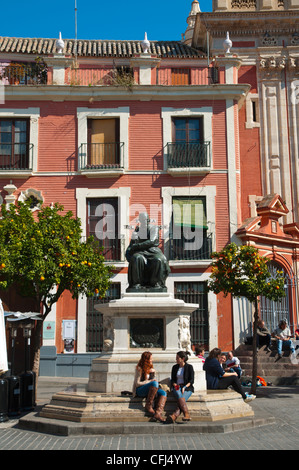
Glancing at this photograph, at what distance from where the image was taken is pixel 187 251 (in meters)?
20.5

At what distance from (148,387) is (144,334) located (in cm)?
145

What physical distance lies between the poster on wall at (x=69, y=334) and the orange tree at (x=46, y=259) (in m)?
3.15

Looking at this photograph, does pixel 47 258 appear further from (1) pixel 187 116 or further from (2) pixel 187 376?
(1) pixel 187 116

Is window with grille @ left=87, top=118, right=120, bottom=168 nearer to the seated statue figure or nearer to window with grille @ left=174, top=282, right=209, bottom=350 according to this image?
window with grille @ left=174, top=282, right=209, bottom=350

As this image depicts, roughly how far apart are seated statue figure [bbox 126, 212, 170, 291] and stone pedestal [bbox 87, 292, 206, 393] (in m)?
0.47

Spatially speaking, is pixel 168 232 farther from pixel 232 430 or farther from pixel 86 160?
pixel 232 430

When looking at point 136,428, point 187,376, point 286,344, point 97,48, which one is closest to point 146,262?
point 187,376

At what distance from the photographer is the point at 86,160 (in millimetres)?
21281

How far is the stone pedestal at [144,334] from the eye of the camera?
391 inches

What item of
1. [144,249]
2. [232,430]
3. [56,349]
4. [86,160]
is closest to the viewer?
[232,430]

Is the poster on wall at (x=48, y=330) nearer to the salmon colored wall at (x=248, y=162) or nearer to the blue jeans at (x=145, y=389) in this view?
the salmon colored wall at (x=248, y=162)

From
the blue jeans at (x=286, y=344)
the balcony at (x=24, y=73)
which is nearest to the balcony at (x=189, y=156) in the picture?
the balcony at (x=24, y=73)
